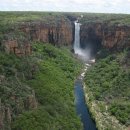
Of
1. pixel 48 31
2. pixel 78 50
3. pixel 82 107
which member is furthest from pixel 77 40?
pixel 82 107

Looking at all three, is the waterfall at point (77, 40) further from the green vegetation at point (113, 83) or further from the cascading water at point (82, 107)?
the green vegetation at point (113, 83)

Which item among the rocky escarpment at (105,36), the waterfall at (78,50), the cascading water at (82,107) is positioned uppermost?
the rocky escarpment at (105,36)

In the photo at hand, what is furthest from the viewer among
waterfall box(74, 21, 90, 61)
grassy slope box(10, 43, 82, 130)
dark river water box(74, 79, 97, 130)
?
waterfall box(74, 21, 90, 61)

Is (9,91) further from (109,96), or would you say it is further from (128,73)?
(128,73)

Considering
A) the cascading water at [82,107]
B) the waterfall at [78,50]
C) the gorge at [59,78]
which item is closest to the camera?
the gorge at [59,78]

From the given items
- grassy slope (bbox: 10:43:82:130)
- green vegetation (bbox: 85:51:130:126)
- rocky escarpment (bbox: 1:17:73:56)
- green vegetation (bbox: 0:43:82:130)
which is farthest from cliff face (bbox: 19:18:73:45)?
green vegetation (bbox: 85:51:130:126)

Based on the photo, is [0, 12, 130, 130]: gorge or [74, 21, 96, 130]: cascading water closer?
[0, 12, 130, 130]: gorge

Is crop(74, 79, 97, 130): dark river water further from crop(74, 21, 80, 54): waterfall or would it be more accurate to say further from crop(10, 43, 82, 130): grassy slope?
crop(74, 21, 80, 54): waterfall

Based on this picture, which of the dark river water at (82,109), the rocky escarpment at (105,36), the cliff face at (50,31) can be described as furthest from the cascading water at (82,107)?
the cliff face at (50,31)
